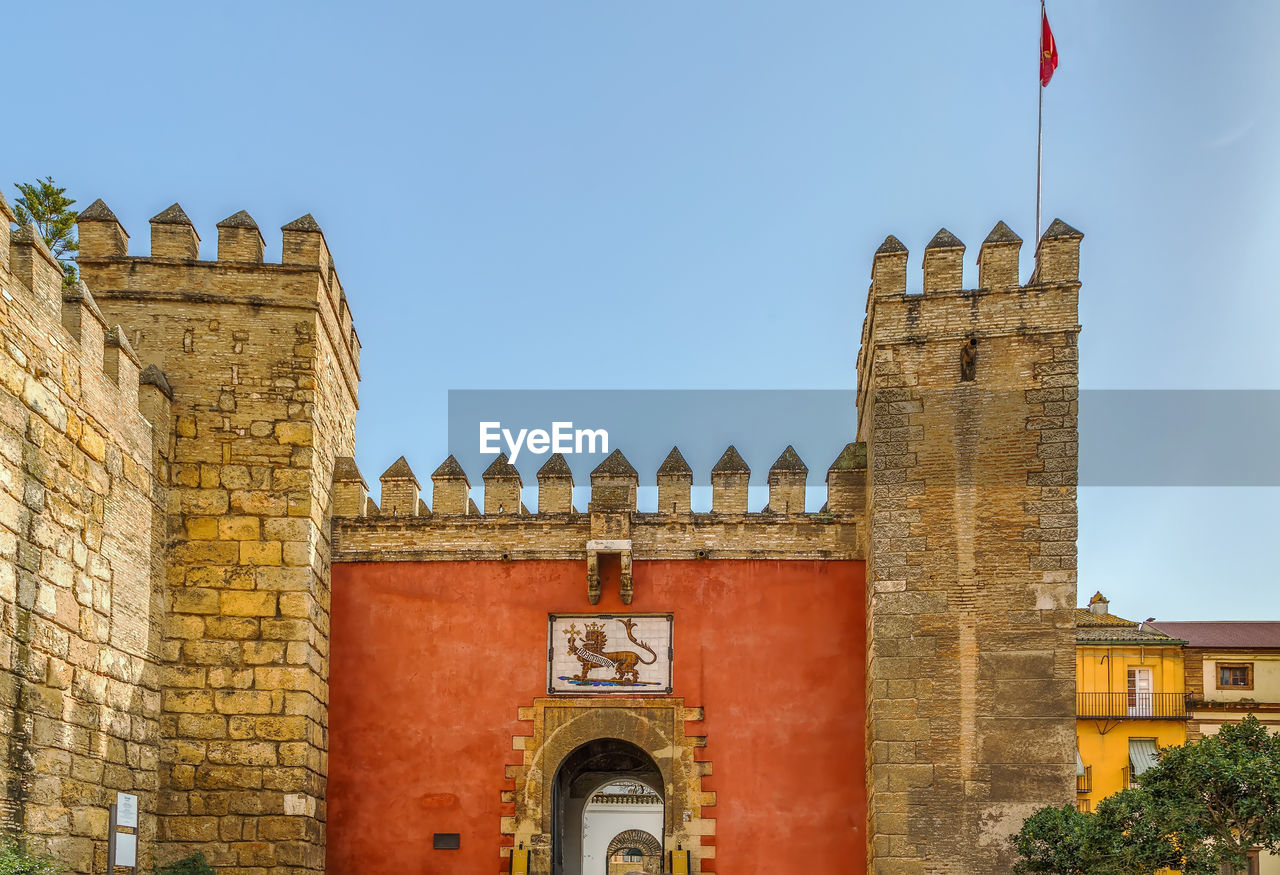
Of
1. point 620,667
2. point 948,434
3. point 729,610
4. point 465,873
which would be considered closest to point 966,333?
point 948,434

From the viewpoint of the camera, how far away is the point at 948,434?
36.8 feet

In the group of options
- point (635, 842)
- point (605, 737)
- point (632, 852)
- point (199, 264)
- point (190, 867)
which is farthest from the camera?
point (632, 852)

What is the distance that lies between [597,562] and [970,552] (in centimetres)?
344

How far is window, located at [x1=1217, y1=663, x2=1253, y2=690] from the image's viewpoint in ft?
76.6

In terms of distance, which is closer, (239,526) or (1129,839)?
(1129,839)

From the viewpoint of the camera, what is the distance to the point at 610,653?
39.3ft

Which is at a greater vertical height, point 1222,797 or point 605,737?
point 605,737

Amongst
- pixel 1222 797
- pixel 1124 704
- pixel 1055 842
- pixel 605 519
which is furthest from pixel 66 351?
pixel 1124 704

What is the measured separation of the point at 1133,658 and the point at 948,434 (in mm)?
14219

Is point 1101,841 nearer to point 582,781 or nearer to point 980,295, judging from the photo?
point 980,295

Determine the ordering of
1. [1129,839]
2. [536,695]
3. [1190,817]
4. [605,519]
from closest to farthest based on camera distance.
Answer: [1190,817]
[1129,839]
[536,695]
[605,519]

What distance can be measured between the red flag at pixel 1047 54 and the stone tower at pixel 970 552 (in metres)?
2.13

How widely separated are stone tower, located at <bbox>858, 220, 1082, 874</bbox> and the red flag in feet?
6.98

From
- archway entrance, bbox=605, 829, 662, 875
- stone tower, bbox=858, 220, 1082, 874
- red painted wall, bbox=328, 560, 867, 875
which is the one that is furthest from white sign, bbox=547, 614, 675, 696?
archway entrance, bbox=605, 829, 662, 875
